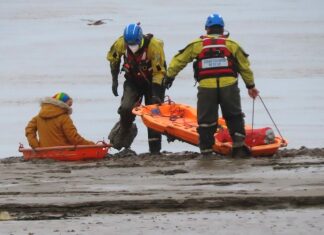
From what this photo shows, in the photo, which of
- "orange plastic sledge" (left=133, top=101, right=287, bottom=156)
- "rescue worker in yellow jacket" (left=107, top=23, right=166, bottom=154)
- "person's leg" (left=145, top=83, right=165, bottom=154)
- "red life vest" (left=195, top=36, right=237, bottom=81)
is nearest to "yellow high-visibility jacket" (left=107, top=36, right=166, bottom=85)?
"rescue worker in yellow jacket" (left=107, top=23, right=166, bottom=154)

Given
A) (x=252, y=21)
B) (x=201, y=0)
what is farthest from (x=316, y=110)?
(x=201, y=0)

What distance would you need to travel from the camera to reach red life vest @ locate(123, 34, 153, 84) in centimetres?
1158

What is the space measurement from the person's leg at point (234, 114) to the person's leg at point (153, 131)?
140 centimetres

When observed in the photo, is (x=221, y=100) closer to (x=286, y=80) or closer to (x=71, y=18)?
(x=286, y=80)

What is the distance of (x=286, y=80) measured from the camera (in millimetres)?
21094

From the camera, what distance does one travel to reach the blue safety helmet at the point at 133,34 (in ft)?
37.1

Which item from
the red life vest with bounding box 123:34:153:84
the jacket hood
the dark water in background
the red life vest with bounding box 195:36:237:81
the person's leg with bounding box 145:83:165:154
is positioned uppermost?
the red life vest with bounding box 195:36:237:81

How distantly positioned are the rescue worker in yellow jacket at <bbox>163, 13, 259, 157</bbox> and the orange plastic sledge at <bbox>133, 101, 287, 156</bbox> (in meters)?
0.20

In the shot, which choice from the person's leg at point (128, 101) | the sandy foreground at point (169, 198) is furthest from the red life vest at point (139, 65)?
the sandy foreground at point (169, 198)

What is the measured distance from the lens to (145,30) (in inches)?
1082

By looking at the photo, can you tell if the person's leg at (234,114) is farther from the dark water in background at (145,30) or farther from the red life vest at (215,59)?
the dark water in background at (145,30)

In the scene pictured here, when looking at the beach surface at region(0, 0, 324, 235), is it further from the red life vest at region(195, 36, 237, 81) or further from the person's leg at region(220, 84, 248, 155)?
the red life vest at region(195, 36, 237, 81)

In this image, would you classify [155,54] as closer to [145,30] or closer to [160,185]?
[160,185]

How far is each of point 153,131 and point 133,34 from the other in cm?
121
